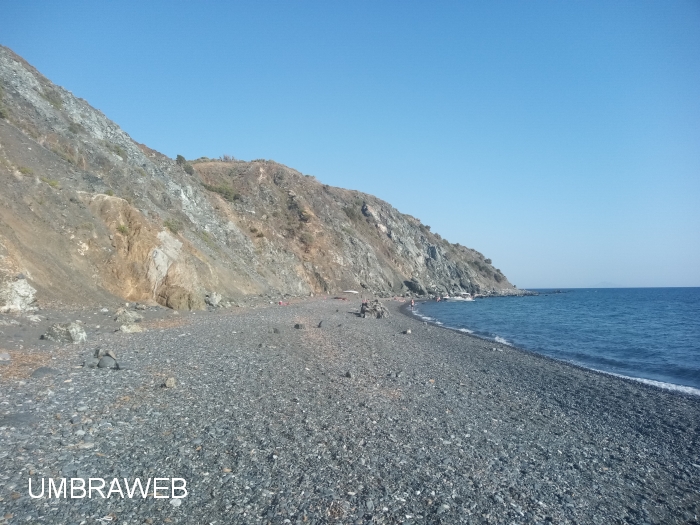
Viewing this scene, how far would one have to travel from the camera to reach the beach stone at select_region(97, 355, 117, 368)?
1146 cm

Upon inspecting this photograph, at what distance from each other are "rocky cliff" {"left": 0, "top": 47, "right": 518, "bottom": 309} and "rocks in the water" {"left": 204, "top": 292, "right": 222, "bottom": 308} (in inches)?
7.7

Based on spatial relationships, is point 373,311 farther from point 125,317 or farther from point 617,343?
point 125,317

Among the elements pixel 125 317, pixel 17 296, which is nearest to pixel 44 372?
pixel 17 296

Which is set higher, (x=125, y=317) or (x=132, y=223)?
(x=132, y=223)

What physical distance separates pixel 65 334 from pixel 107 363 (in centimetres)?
401

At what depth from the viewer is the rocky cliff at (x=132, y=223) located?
20.5m

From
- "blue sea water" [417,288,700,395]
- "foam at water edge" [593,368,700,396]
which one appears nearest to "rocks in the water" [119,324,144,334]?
"foam at water edge" [593,368,700,396]

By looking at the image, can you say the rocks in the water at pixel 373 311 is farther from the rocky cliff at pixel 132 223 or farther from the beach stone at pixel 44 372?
the beach stone at pixel 44 372

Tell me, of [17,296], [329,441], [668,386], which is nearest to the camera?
[329,441]

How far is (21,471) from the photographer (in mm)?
5910

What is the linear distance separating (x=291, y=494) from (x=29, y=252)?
18.6 meters

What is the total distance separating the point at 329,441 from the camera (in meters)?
8.14

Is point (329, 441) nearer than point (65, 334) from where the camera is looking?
Yes

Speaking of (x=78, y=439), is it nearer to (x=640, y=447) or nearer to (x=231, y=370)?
(x=231, y=370)
